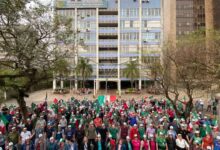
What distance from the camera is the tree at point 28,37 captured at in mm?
11992

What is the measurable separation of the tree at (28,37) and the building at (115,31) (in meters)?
49.8

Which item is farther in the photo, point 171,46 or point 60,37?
point 171,46

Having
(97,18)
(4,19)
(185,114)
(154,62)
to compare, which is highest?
(97,18)

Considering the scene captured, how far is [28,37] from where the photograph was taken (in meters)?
13.8

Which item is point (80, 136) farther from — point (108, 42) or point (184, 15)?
point (184, 15)

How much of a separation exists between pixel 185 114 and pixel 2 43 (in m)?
13.1

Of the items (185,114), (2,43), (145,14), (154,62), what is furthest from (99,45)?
(2,43)

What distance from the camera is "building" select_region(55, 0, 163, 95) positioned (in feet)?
218

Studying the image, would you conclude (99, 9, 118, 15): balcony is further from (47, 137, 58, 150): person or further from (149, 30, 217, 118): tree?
(47, 137, 58, 150): person

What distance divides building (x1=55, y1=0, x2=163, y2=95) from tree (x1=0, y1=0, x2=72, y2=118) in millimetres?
49825

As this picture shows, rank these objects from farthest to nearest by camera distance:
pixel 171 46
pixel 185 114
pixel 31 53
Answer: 1. pixel 171 46
2. pixel 185 114
3. pixel 31 53

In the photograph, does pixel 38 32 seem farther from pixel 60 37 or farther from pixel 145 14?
pixel 145 14

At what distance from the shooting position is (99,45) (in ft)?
220

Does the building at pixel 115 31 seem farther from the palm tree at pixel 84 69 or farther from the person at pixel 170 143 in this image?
the person at pixel 170 143
